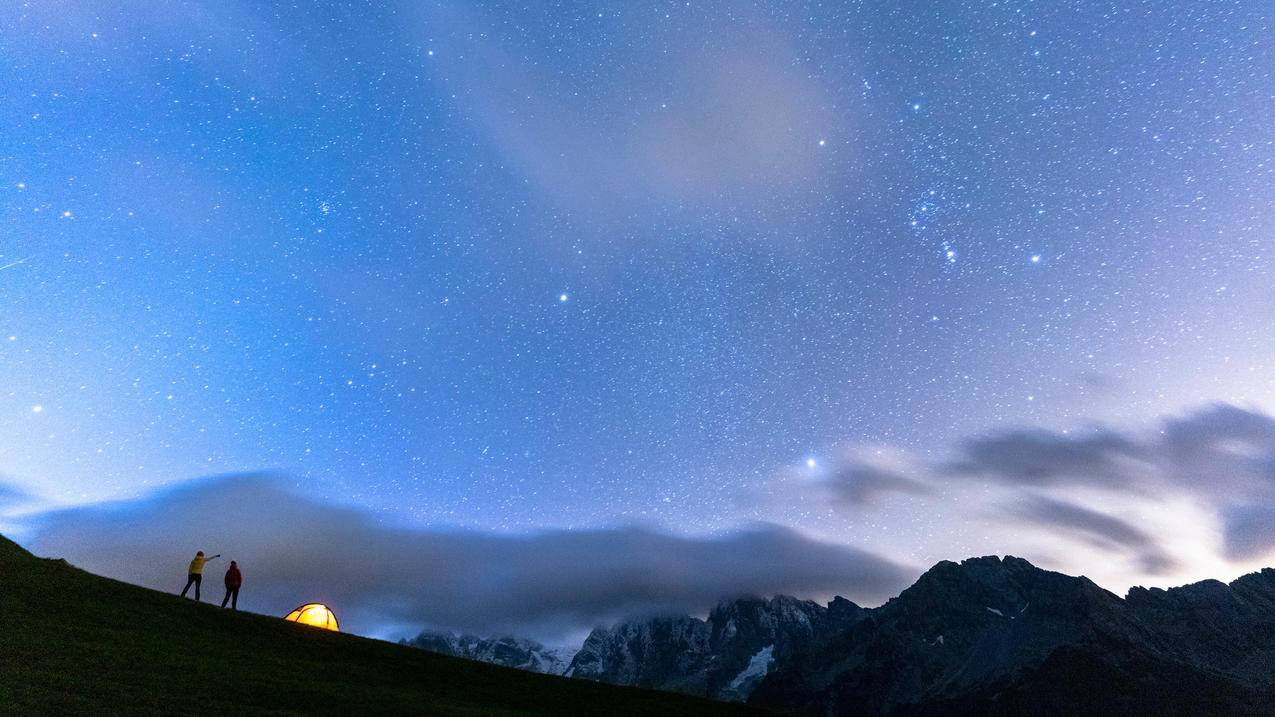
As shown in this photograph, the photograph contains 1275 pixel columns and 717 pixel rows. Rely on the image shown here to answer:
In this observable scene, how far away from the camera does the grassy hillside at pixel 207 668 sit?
22.1 metres

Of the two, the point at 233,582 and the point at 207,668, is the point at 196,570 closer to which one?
the point at 233,582

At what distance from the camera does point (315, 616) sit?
48.7 metres

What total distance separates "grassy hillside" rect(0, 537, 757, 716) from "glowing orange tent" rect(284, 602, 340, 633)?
9758 mm

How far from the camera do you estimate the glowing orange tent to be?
4747 centimetres

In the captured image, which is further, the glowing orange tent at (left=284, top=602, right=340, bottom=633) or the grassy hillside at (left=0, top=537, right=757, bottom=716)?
the glowing orange tent at (left=284, top=602, right=340, bottom=633)

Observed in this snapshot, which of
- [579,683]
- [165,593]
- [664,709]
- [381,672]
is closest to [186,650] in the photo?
[381,672]

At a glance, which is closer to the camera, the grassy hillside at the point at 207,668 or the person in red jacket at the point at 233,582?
the grassy hillside at the point at 207,668

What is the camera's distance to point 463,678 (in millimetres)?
34125

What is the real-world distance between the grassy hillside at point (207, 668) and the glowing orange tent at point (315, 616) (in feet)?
32.0

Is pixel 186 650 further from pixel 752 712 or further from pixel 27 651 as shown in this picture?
pixel 752 712

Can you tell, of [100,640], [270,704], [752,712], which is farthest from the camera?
[752,712]

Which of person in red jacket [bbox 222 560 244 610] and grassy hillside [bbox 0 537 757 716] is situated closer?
grassy hillside [bbox 0 537 757 716]

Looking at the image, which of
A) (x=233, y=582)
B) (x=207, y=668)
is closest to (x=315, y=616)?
(x=233, y=582)

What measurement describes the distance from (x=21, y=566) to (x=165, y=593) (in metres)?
6.42
